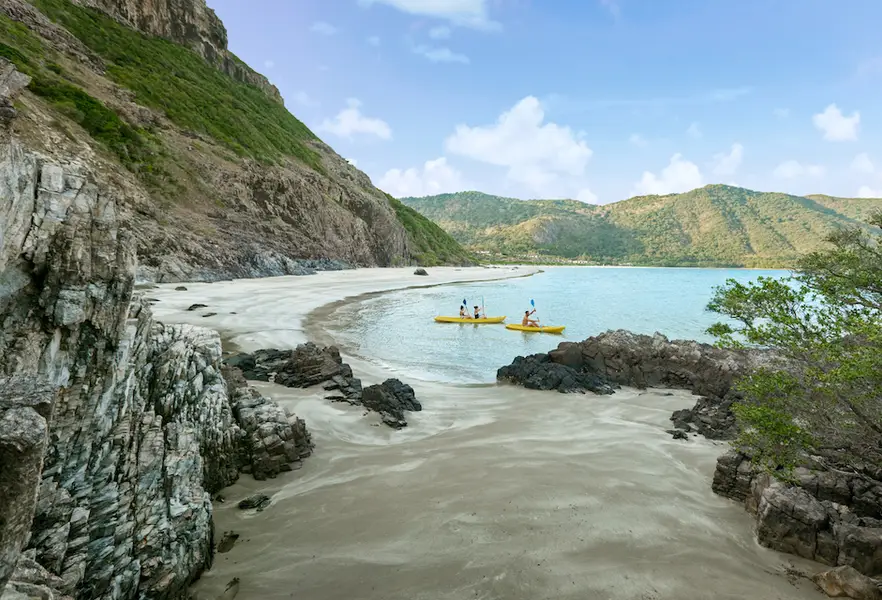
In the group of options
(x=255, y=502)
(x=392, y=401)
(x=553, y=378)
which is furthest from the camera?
(x=553, y=378)

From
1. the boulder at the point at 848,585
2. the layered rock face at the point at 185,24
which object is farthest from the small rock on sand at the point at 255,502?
the layered rock face at the point at 185,24

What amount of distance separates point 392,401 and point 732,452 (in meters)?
7.67

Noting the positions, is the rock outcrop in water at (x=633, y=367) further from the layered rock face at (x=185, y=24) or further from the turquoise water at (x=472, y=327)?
the layered rock face at (x=185, y=24)

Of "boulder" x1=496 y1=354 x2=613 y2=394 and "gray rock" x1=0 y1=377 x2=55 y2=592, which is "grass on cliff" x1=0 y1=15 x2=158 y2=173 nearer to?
"boulder" x1=496 y1=354 x2=613 y2=394

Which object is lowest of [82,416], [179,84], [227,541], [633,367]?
[227,541]

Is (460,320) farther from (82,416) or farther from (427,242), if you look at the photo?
(427,242)

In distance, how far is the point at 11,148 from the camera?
4234 millimetres

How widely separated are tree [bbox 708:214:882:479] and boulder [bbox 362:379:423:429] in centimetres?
731

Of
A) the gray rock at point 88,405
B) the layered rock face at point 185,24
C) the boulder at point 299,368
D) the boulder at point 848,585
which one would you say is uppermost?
the layered rock face at point 185,24

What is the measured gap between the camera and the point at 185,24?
265ft

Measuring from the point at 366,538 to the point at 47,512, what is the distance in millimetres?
3916

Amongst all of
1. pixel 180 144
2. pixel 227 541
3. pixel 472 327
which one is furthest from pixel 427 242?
pixel 227 541

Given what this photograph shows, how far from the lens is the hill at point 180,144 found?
124ft

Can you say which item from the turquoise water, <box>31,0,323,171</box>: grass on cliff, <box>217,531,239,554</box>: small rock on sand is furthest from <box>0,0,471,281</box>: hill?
<box>217,531,239,554</box>: small rock on sand
